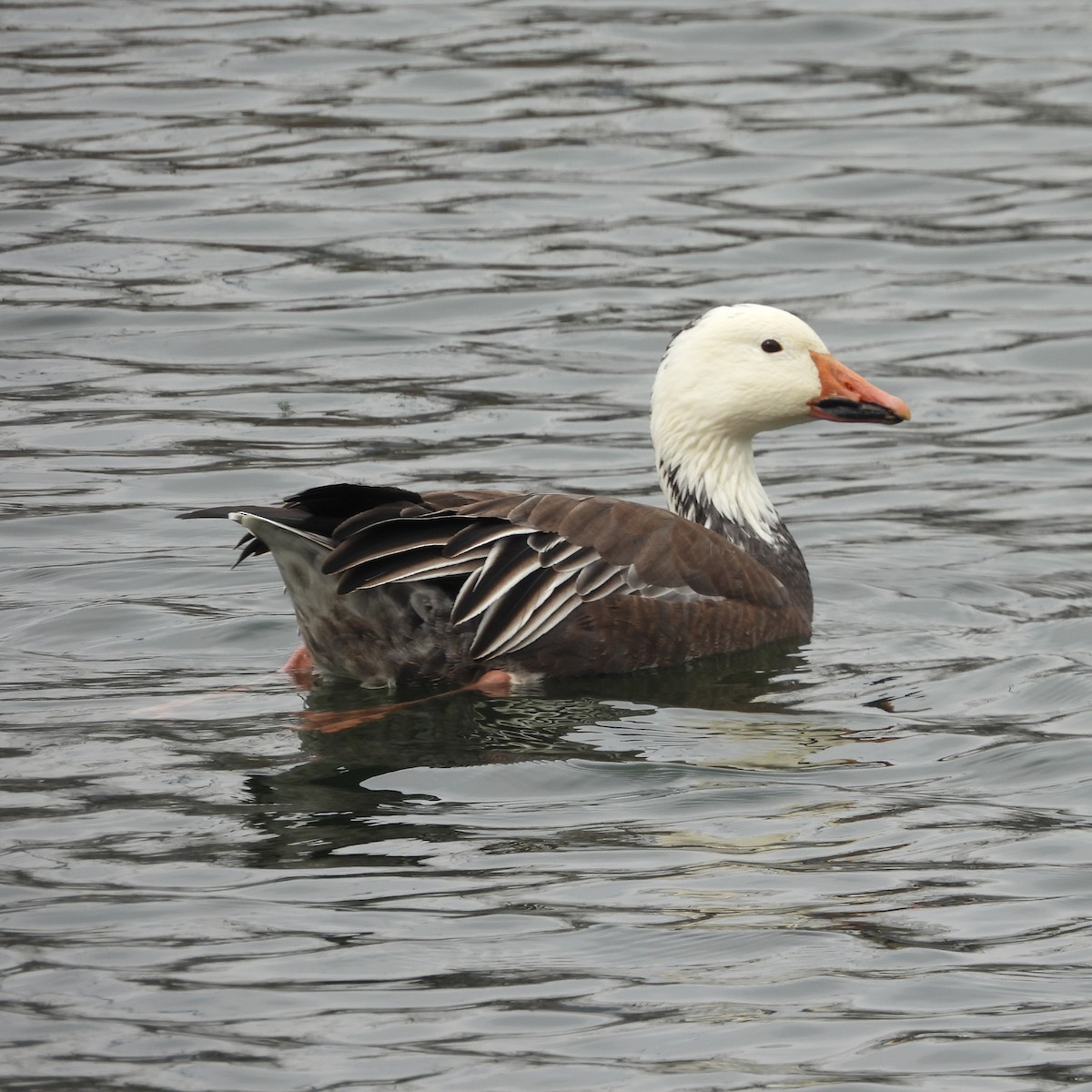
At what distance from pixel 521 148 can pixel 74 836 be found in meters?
11.2

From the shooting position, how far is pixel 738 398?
32.7 ft

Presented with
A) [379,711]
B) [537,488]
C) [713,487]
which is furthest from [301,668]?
[537,488]

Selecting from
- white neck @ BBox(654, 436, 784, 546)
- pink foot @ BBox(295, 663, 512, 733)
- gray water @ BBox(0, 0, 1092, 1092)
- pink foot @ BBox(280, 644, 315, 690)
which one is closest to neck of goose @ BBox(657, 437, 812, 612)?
white neck @ BBox(654, 436, 784, 546)

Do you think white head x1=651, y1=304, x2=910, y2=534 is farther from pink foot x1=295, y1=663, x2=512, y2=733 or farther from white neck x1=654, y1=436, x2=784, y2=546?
pink foot x1=295, y1=663, x2=512, y2=733

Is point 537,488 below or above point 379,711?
above

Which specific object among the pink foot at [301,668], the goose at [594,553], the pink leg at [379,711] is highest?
the goose at [594,553]

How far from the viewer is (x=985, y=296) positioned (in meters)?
14.9

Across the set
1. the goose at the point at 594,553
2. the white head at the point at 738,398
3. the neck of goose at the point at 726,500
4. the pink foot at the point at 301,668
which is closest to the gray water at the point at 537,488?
the pink foot at the point at 301,668

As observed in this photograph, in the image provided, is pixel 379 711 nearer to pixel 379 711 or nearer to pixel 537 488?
pixel 379 711

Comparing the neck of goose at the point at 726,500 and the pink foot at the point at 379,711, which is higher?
the neck of goose at the point at 726,500

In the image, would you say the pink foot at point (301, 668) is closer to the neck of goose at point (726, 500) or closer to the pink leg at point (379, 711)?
the pink leg at point (379, 711)

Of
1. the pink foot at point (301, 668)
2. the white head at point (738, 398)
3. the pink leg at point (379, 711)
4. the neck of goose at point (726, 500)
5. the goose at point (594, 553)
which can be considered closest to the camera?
the pink leg at point (379, 711)

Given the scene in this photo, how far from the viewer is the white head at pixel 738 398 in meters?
9.93

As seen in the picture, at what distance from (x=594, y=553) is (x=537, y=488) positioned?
2680 millimetres
